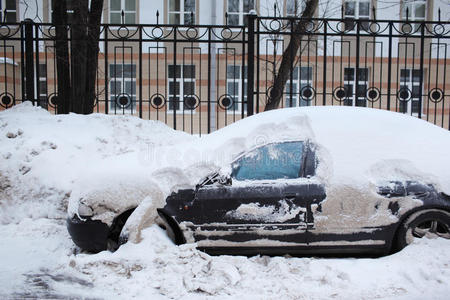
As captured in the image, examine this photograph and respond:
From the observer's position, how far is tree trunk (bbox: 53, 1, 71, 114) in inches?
357

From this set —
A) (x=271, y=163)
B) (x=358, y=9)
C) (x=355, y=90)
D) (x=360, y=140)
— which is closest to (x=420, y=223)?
(x=360, y=140)

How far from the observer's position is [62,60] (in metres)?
9.09

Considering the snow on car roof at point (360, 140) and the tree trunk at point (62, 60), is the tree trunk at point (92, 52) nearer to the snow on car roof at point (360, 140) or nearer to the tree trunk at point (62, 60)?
the tree trunk at point (62, 60)

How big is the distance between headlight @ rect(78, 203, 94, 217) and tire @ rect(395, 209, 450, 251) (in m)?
3.37

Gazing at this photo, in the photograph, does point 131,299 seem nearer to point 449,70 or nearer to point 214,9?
point 214,9

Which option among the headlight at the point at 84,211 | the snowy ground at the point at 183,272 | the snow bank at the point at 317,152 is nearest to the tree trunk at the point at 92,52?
the snowy ground at the point at 183,272

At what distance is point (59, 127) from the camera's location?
25.7 ft

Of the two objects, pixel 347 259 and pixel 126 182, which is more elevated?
pixel 126 182

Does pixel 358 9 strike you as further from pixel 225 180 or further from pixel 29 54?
pixel 225 180

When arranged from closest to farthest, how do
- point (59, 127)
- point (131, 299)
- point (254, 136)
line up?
point (131, 299)
point (254, 136)
point (59, 127)

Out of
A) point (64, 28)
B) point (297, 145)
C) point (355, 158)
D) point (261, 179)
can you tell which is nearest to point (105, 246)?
point (261, 179)

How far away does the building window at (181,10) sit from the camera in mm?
21594

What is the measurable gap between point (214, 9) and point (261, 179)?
1788 cm

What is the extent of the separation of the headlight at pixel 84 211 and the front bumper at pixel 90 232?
0.16ft
